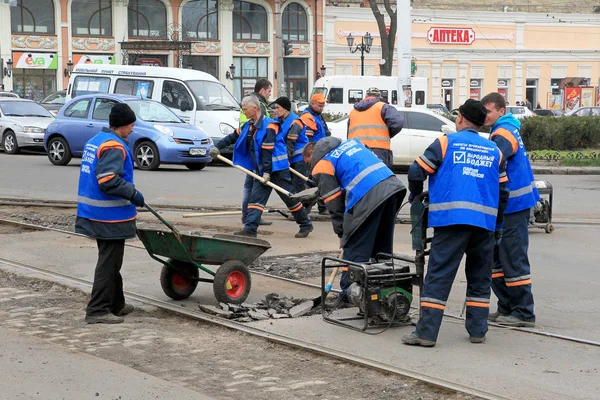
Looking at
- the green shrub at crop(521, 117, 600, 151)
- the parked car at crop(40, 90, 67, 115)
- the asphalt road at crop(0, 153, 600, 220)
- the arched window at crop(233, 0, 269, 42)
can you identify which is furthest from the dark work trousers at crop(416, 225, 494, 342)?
the arched window at crop(233, 0, 269, 42)

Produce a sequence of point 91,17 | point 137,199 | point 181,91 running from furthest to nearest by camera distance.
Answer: point 91,17 → point 181,91 → point 137,199

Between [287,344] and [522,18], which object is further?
[522,18]

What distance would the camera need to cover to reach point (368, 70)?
195 ft

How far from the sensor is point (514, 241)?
7.62m

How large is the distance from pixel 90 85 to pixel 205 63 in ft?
103

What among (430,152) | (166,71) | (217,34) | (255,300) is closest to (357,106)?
(255,300)

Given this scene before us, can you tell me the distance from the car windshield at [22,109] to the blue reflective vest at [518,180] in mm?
20521

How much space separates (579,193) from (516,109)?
26.1m

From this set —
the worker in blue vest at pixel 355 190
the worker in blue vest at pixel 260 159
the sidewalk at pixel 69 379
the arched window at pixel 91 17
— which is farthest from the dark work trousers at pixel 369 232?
the arched window at pixel 91 17

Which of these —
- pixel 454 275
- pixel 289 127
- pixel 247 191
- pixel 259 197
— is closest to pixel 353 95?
pixel 289 127

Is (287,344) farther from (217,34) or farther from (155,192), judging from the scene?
(217,34)

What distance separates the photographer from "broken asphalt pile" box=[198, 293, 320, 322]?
788cm

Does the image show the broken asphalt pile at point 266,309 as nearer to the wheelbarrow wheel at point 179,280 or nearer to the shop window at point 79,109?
the wheelbarrow wheel at point 179,280

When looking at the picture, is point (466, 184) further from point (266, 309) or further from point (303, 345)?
point (266, 309)
